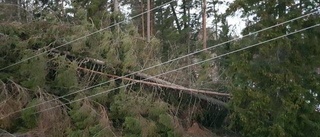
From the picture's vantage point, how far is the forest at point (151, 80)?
26.2 ft

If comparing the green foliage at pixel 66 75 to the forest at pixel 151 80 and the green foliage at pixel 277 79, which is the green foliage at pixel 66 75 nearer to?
the forest at pixel 151 80

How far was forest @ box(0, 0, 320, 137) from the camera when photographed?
8.00m

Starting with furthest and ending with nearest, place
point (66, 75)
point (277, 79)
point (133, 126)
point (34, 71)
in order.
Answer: point (66, 75), point (34, 71), point (133, 126), point (277, 79)

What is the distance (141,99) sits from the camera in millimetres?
9211

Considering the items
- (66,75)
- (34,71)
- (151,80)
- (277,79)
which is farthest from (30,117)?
(277,79)

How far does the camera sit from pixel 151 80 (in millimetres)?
9805

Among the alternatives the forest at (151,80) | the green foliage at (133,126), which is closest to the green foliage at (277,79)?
the forest at (151,80)

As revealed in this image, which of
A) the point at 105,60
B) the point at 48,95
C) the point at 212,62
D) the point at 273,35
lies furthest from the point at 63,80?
the point at 273,35

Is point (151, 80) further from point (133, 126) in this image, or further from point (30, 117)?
point (30, 117)

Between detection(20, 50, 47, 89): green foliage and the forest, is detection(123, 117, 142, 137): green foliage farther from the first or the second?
detection(20, 50, 47, 89): green foliage

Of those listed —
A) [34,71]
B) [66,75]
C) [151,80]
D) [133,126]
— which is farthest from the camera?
[151,80]

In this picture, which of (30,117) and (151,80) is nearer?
(30,117)

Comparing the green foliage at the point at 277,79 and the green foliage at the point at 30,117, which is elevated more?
the green foliage at the point at 277,79

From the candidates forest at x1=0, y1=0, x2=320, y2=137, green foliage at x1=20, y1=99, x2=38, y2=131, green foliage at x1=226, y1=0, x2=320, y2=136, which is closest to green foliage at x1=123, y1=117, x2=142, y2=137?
forest at x1=0, y1=0, x2=320, y2=137
